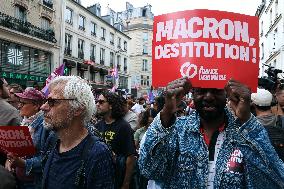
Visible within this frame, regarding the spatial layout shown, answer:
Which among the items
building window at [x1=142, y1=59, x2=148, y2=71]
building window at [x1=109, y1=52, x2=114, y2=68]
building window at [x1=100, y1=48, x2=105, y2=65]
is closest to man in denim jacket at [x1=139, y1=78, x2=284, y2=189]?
building window at [x1=100, y1=48, x2=105, y2=65]

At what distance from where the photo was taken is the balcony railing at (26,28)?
78.1 feet

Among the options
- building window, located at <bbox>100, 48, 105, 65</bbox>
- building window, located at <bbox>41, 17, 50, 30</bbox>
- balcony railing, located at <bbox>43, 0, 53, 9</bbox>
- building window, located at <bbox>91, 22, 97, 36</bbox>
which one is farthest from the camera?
building window, located at <bbox>100, 48, 105, 65</bbox>

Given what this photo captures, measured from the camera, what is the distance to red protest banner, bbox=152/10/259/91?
2.30 m

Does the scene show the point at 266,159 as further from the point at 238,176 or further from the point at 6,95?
the point at 6,95

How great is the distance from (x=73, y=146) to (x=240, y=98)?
1251 millimetres

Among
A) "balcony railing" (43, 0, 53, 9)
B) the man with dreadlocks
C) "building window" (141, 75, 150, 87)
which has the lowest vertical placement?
the man with dreadlocks

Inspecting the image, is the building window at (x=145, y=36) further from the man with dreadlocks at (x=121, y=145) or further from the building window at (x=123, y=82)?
the man with dreadlocks at (x=121, y=145)

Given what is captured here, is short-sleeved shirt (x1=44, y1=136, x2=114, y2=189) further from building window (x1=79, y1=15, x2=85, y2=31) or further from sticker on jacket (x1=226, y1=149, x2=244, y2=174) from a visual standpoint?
building window (x1=79, y1=15, x2=85, y2=31)

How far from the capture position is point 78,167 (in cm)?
253

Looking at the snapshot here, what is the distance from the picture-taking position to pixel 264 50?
1307 inches

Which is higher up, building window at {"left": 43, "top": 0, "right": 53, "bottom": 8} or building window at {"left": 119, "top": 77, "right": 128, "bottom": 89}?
building window at {"left": 43, "top": 0, "right": 53, "bottom": 8}

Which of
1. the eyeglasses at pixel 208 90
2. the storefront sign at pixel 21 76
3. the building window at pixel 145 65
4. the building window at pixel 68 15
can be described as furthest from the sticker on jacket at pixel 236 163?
the building window at pixel 145 65

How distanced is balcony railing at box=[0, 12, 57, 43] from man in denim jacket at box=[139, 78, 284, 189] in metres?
23.5

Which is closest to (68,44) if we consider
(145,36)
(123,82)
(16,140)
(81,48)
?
(81,48)
